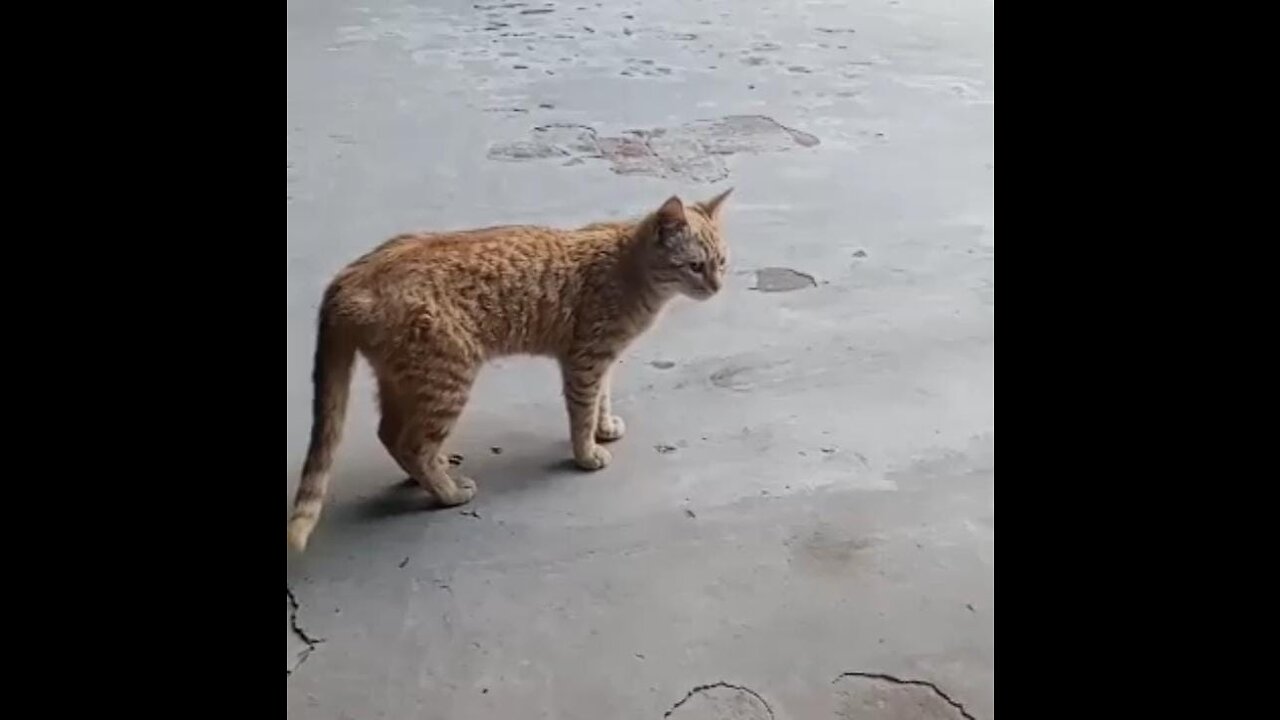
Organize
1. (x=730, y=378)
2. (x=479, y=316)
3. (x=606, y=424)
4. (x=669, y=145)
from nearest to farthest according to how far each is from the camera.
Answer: (x=479, y=316)
(x=606, y=424)
(x=730, y=378)
(x=669, y=145)

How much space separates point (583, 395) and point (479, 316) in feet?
0.89

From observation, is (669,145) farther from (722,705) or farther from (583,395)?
(722,705)

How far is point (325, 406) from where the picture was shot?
236 cm

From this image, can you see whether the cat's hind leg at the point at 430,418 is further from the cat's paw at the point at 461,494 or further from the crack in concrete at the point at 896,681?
the crack in concrete at the point at 896,681

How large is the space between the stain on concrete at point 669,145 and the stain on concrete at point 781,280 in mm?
672

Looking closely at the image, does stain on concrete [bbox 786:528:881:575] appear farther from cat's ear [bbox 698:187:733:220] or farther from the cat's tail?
the cat's tail

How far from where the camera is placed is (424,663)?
6.93ft

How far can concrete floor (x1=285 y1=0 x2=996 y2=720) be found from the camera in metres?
2.11

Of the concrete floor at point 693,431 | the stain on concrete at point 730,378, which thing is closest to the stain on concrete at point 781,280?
the concrete floor at point 693,431

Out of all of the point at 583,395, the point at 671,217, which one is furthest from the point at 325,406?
the point at 671,217

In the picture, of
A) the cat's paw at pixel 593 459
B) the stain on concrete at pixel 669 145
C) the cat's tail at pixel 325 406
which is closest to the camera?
the cat's tail at pixel 325 406

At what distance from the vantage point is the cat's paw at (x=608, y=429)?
8.96 feet

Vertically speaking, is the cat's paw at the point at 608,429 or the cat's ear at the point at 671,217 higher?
the cat's ear at the point at 671,217
